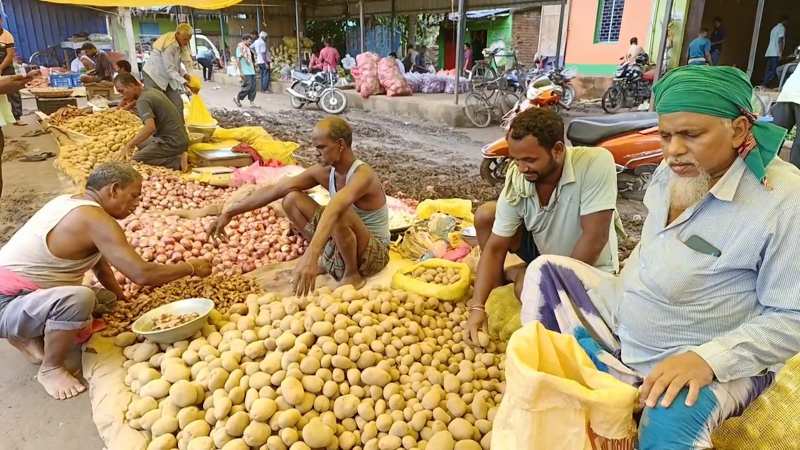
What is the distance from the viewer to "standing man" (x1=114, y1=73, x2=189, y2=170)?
506cm

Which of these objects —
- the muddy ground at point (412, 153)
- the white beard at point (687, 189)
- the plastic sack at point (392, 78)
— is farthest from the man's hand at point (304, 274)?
the plastic sack at point (392, 78)

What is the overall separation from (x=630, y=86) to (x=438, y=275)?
905 cm

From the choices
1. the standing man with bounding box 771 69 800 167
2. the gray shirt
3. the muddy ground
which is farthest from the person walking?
the standing man with bounding box 771 69 800 167

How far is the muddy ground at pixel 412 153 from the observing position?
16.5 feet

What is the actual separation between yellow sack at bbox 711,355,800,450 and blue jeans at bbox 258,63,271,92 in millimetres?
14859

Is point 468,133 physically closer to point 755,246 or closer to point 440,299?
point 440,299

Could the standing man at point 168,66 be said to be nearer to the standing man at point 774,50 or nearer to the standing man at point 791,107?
the standing man at point 791,107

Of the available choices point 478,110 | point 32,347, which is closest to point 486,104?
point 478,110

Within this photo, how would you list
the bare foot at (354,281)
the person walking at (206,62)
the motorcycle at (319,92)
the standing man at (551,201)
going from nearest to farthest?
the standing man at (551,201)
the bare foot at (354,281)
the motorcycle at (319,92)
the person walking at (206,62)

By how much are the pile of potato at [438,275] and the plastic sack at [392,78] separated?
932cm

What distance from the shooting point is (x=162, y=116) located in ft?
16.9

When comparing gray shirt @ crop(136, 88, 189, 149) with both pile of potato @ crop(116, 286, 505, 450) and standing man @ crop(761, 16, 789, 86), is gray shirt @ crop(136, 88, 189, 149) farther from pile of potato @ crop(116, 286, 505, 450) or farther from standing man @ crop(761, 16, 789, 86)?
standing man @ crop(761, 16, 789, 86)

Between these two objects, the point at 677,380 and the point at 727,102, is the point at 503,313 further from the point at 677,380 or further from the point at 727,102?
the point at 727,102

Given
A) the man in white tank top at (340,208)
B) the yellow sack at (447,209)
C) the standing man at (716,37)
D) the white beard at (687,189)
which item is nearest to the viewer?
the white beard at (687,189)
